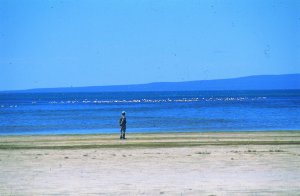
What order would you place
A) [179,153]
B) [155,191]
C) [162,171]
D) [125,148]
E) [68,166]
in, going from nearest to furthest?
[155,191], [162,171], [68,166], [179,153], [125,148]

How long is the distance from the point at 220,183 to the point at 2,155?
36.1ft

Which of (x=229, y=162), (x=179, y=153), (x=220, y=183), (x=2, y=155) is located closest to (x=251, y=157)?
(x=229, y=162)

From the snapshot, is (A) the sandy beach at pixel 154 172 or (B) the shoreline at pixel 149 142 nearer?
(A) the sandy beach at pixel 154 172

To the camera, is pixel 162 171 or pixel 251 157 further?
pixel 251 157

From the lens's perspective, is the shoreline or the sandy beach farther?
the shoreline

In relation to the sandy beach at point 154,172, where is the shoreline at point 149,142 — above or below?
above

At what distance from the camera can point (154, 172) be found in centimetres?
1583

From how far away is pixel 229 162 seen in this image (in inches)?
704

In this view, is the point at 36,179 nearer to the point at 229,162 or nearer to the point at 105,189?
the point at 105,189

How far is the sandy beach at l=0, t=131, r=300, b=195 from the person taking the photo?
1296 cm

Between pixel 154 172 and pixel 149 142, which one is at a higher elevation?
pixel 149 142

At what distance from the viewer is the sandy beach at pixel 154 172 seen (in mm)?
12961

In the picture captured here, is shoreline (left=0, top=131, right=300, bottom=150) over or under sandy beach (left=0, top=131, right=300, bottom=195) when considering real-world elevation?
over

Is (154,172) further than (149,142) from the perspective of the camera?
No
